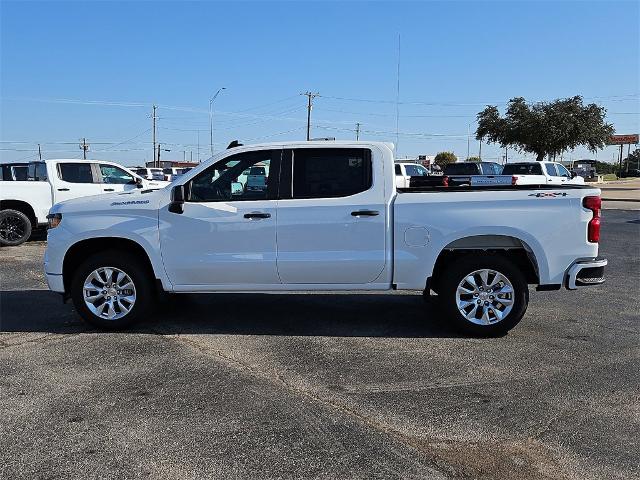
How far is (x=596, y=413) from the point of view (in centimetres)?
416

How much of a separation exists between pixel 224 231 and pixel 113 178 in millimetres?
8913

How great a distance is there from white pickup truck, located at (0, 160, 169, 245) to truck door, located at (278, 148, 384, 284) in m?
7.54

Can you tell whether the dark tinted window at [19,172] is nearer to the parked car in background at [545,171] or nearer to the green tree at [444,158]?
the parked car in background at [545,171]

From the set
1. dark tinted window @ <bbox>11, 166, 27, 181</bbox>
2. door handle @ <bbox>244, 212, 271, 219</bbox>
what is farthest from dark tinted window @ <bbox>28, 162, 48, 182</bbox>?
door handle @ <bbox>244, 212, 271, 219</bbox>

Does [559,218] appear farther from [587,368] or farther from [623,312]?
[623,312]

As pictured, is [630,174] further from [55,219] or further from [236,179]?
[55,219]

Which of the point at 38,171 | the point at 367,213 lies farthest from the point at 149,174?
the point at 367,213

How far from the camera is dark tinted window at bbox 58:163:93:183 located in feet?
44.1

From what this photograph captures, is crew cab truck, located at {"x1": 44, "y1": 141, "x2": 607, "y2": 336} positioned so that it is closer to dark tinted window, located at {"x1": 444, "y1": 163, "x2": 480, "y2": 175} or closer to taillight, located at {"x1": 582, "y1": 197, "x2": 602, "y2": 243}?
taillight, located at {"x1": 582, "y1": 197, "x2": 602, "y2": 243}

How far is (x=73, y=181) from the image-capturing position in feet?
44.2

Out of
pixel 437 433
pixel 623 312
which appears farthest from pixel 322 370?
pixel 623 312

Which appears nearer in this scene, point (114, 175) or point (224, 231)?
point (224, 231)

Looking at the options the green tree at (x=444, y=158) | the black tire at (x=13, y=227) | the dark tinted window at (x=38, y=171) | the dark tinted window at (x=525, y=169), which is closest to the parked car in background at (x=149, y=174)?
the dark tinted window at (x=38, y=171)

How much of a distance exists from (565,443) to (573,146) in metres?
53.0
